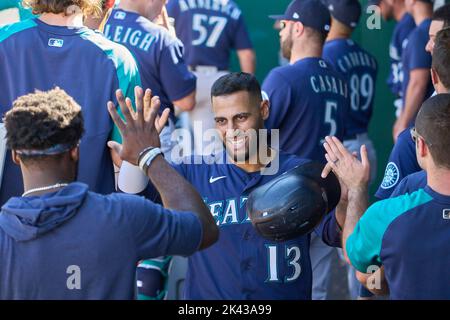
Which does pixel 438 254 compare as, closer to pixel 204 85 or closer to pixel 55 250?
pixel 55 250

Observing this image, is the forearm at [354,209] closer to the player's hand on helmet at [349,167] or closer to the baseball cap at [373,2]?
the player's hand on helmet at [349,167]

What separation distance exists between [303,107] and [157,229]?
2661mm

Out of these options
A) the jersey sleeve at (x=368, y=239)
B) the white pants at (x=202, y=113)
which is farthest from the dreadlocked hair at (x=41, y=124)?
the white pants at (x=202, y=113)

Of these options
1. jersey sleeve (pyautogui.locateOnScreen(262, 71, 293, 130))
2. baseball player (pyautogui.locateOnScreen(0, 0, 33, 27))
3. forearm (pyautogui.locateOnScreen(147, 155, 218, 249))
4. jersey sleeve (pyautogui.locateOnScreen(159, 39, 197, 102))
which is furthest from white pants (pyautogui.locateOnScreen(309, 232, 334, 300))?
forearm (pyautogui.locateOnScreen(147, 155, 218, 249))

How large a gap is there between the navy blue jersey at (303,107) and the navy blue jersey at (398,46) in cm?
174

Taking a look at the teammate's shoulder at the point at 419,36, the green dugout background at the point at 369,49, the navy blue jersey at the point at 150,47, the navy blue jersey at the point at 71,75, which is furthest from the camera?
the green dugout background at the point at 369,49

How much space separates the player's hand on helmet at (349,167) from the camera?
10.7 ft

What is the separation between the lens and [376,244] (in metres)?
2.99

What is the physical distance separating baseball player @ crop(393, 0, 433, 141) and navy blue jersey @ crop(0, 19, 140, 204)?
10.2 ft

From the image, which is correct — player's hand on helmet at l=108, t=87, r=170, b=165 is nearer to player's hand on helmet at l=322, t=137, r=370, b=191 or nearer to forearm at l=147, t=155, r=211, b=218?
forearm at l=147, t=155, r=211, b=218

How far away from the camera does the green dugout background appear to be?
7570mm

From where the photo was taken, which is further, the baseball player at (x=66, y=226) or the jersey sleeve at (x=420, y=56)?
the jersey sleeve at (x=420, y=56)

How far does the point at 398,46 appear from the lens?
709 cm
